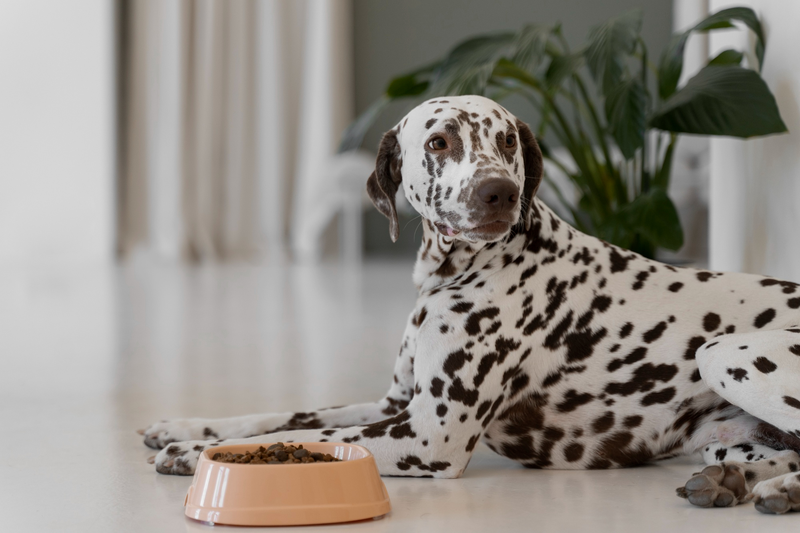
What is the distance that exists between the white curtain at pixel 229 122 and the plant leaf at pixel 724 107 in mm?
7127

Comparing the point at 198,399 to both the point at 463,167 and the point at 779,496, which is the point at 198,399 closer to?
the point at 463,167

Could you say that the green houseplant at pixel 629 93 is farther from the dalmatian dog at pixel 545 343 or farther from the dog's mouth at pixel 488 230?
the dog's mouth at pixel 488 230

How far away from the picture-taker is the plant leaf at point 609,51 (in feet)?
10.6

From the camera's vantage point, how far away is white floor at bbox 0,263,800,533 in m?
1.66

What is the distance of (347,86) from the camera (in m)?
10.8

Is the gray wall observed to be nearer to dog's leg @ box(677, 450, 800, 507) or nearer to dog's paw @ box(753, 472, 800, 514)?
dog's leg @ box(677, 450, 800, 507)

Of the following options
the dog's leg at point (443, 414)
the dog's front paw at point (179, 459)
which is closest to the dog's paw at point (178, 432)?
the dog's front paw at point (179, 459)

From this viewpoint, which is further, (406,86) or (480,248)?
(406,86)

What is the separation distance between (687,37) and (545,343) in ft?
6.91

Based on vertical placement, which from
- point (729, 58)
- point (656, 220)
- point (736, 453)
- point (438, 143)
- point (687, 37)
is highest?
point (687, 37)

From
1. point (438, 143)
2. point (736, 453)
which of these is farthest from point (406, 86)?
point (736, 453)

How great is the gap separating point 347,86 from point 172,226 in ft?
9.11

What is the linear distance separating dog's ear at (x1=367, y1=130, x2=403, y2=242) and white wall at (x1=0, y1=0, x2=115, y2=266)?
27.6ft

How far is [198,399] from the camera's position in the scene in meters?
2.96
